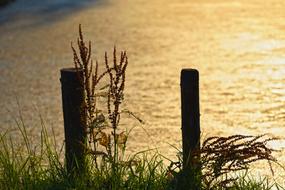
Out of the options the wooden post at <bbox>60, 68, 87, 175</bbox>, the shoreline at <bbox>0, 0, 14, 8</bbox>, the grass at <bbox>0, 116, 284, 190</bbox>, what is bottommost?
the grass at <bbox>0, 116, 284, 190</bbox>

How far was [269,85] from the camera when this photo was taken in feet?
22.0

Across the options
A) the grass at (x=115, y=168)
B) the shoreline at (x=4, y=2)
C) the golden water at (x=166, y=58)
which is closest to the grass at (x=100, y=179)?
the grass at (x=115, y=168)

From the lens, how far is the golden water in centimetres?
586

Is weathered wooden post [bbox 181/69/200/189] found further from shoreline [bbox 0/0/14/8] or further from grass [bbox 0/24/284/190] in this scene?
shoreline [bbox 0/0/14/8]

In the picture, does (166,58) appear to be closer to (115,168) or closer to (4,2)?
(115,168)

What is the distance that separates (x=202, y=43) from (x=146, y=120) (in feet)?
9.72

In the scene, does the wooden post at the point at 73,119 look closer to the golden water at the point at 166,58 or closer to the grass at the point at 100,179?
the grass at the point at 100,179

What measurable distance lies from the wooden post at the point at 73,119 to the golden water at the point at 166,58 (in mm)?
1221

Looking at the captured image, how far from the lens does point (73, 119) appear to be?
3801 mm

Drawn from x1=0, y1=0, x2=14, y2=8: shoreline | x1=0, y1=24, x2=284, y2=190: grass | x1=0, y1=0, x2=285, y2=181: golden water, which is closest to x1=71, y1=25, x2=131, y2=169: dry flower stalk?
x1=0, y1=24, x2=284, y2=190: grass

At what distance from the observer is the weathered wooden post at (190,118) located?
3566 mm

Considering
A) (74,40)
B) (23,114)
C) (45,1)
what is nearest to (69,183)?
(23,114)

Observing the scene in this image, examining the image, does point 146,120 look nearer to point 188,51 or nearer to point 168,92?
point 168,92

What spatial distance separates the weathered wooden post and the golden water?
1.06 m
